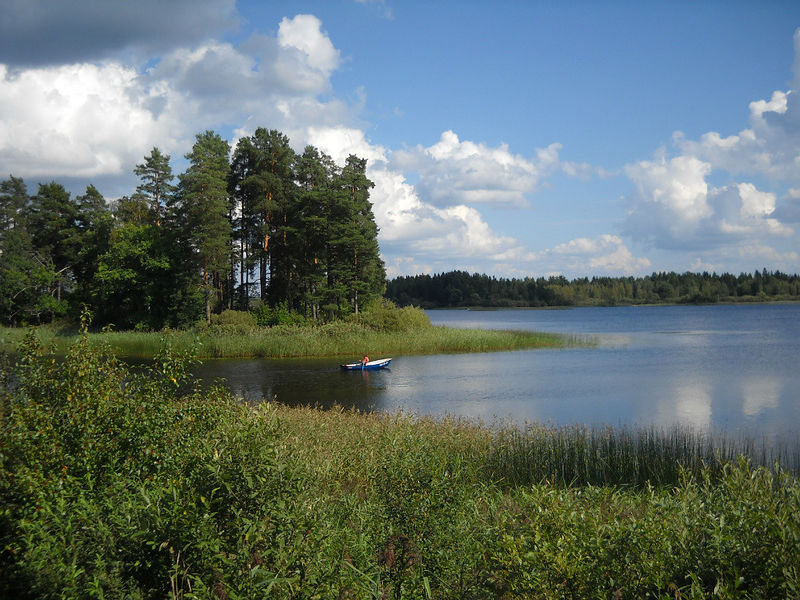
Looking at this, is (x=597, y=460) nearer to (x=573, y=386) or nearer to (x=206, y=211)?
(x=573, y=386)

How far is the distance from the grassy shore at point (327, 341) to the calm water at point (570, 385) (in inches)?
81.6

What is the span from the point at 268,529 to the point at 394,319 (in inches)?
1450

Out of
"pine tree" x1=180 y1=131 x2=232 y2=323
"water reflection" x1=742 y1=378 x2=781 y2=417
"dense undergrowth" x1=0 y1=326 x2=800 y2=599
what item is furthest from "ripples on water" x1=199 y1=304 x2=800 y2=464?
"pine tree" x1=180 y1=131 x2=232 y2=323

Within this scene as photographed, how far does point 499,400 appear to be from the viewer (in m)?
20.8

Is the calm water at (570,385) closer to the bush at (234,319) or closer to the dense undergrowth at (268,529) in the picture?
the bush at (234,319)

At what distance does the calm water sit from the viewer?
59.3ft

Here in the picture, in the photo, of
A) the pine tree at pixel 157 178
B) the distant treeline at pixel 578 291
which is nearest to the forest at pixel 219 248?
the pine tree at pixel 157 178

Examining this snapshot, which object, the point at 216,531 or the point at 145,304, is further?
the point at 145,304

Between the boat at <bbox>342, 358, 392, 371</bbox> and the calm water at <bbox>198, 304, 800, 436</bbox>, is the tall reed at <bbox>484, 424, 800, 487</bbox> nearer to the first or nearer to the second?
the calm water at <bbox>198, 304, 800, 436</bbox>

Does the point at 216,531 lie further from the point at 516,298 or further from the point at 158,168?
the point at 516,298

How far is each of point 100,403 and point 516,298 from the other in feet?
475

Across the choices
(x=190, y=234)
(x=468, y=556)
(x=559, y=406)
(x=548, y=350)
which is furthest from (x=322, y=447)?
(x=190, y=234)

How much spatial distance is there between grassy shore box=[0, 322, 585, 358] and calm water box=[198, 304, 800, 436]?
6.80ft

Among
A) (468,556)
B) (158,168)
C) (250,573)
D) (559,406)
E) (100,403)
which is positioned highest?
(158,168)
